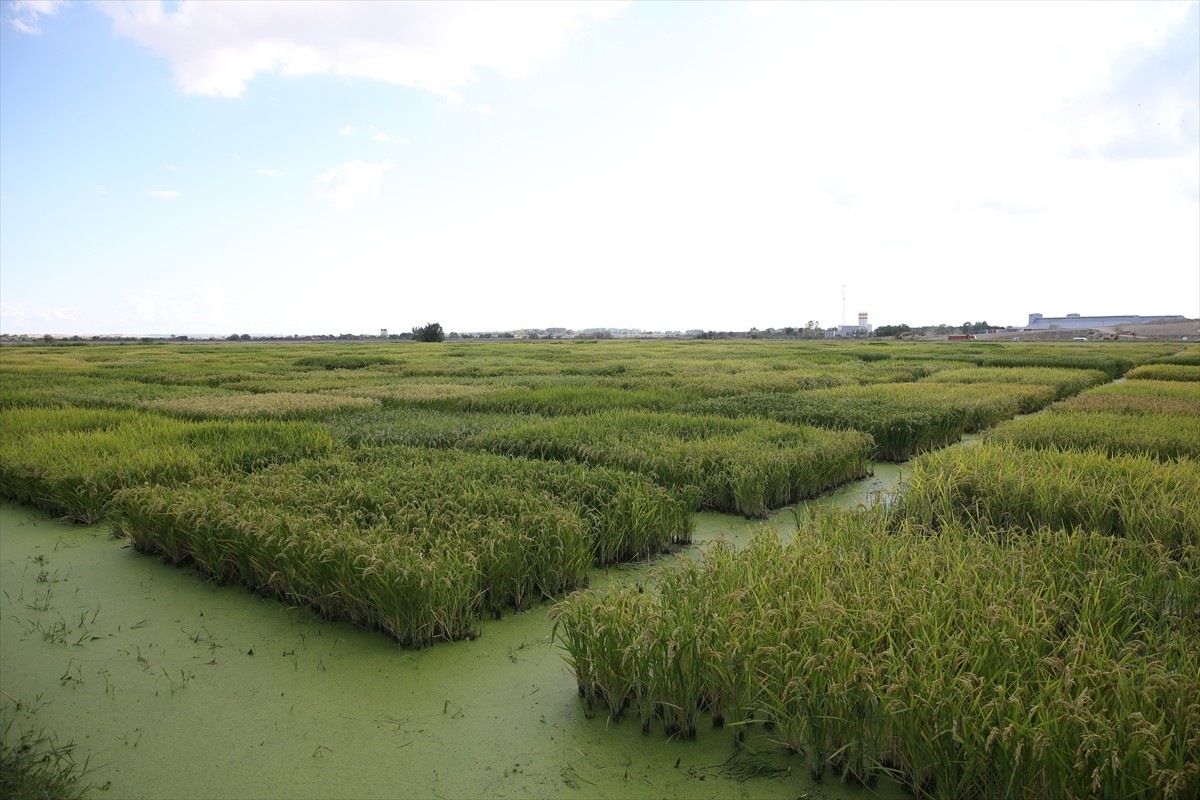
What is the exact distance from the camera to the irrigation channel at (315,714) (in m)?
2.33

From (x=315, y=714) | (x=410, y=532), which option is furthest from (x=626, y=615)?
(x=410, y=532)

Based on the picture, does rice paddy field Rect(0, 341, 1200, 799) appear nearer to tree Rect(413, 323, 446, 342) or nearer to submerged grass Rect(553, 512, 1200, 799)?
submerged grass Rect(553, 512, 1200, 799)

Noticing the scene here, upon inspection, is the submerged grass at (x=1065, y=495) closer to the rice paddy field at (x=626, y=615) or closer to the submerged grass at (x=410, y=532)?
the rice paddy field at (x=626, y=615)

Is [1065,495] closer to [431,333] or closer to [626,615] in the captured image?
[626,615]

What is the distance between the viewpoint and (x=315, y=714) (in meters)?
2.76

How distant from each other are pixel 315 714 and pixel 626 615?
1.32m

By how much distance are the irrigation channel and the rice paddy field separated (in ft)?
0.05

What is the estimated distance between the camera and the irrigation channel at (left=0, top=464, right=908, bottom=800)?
2.33 meters

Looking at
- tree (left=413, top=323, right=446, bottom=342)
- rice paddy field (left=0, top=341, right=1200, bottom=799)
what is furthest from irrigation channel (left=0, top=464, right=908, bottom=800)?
tree (left=413, top=323, right=446, bottom=342)

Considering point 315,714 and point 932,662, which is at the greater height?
point 932,662

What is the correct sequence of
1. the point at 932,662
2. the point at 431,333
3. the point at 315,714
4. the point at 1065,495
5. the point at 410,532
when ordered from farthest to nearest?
1. the point at 431,333
2. the point at 1065,495
3. the point at 410,532
4. the point at 315,714
5. the point at 932,662

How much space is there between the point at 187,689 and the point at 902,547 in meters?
3.49

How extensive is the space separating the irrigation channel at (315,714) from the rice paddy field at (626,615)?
0.05ft

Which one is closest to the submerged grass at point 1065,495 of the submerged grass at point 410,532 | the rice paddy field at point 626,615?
the rice paddy field at point 626,615
